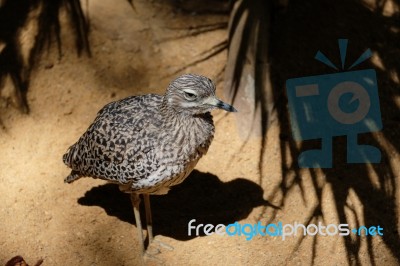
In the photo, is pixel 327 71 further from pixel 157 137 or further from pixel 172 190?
pixel 157 137

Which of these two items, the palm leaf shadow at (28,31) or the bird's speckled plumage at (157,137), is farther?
the palm leaf shadow at (28,31)

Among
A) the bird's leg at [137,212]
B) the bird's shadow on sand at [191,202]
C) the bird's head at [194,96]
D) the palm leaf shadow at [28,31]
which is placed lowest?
the bird's shadow on sand at [191,202]

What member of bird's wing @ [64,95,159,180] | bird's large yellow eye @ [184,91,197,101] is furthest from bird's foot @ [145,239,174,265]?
bird's large yellow eye @ [184,91,197,101]

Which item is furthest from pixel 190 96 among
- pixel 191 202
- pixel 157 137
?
pixel 191 202

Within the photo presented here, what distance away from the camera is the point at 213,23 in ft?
25.2

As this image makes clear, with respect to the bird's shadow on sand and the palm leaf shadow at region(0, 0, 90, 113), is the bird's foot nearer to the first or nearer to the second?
the bird's shadow on sand

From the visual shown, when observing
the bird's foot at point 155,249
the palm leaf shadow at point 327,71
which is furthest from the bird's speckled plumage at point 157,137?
the palm leaf shadow at point 327,71

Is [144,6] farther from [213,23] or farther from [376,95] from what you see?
[376,95]

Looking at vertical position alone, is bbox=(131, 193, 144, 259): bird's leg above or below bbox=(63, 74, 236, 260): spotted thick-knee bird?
below

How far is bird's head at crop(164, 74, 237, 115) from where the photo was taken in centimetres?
516

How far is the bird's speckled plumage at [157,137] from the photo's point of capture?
5.23 m

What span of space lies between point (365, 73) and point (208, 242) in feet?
9.17

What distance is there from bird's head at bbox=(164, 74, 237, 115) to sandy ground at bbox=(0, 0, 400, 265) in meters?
1.48

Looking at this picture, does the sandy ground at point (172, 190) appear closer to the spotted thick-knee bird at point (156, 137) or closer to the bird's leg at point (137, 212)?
the bird's leg at point (137, 212)
